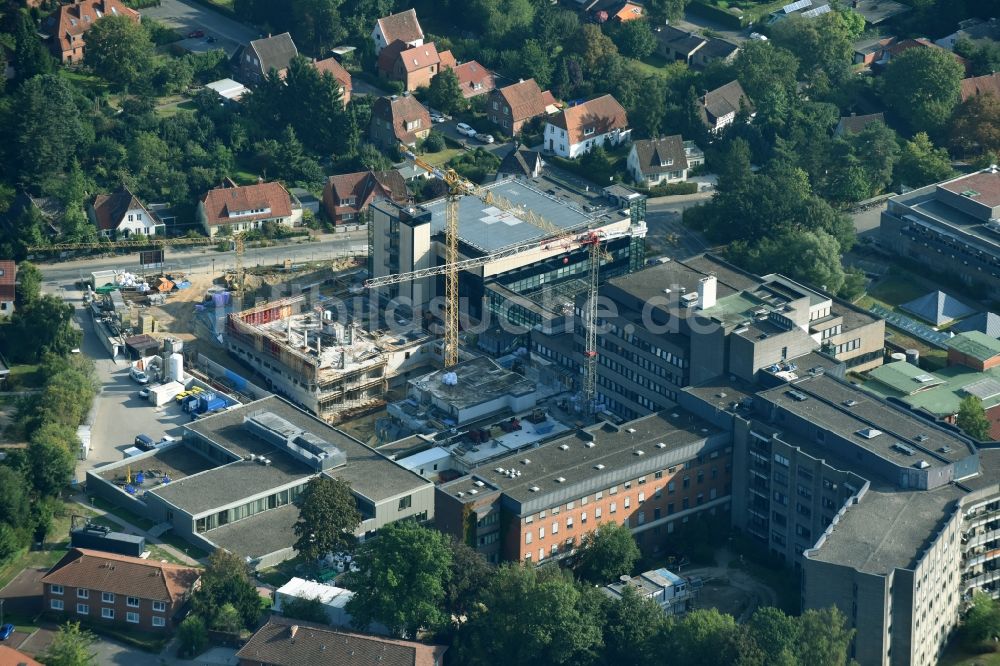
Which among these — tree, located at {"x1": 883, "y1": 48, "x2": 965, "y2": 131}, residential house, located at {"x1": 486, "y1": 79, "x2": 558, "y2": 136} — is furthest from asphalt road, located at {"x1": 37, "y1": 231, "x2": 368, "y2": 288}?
tree, located at {"x1": 883, "y1": 48, "x2": 965, "y2": 131}

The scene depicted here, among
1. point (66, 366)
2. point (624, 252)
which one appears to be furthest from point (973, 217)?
point (66, 366)

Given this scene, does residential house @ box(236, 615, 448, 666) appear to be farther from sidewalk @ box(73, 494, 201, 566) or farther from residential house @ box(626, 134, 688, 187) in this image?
residential house @ box(626, 134, 688, 187)

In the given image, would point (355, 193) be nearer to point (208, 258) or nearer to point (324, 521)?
point (208, 258)

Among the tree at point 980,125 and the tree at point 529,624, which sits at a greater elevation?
the tree at point 980,125

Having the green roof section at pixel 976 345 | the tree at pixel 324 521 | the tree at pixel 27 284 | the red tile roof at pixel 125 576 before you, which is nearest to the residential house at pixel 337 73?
the tree at pixel 27 284

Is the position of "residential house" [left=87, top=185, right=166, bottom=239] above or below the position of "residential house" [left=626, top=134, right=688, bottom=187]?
below

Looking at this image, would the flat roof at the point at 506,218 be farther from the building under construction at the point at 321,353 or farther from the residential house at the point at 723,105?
the residential house at the point at 723,105

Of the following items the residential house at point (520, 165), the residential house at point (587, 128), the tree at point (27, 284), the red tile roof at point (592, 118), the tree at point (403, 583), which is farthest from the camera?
the residential house at point (587, 128)
